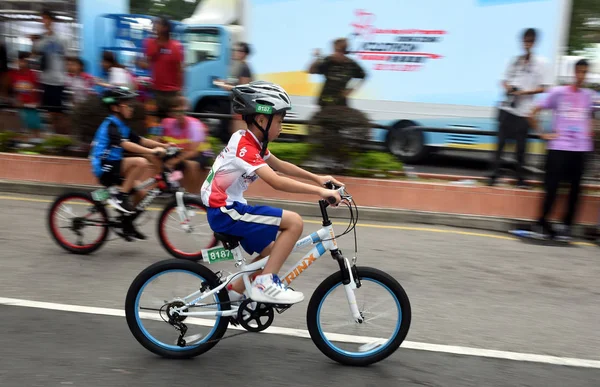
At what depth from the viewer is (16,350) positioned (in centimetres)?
434

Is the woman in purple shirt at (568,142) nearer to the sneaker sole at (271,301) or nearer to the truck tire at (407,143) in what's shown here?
the truck tire at (407,143)

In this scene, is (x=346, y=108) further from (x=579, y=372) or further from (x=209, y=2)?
(x=209, y=2)

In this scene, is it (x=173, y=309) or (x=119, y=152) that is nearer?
(x=173, y=309)

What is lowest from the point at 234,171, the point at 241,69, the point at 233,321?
the point at 233,321

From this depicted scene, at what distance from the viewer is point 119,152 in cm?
649

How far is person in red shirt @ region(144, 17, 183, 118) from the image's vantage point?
9383 millimetres

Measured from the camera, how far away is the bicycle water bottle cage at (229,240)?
4.16 m

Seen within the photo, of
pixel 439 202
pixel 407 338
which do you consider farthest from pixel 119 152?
pixel 439 202

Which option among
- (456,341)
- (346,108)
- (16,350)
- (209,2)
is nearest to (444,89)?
(346,108)

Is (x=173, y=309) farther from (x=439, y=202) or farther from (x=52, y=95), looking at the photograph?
(x=52, y=95)

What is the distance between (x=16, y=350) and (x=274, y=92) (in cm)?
250

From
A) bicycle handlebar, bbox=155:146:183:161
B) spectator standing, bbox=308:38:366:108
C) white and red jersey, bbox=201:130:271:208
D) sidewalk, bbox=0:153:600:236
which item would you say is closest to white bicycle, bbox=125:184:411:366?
white and red jersey, bbox=201:130:271:208

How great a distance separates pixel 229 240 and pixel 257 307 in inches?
18.9

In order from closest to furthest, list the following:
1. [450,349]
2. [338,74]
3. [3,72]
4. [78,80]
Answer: [450,349], [338,74], [78,80], [3,72]
